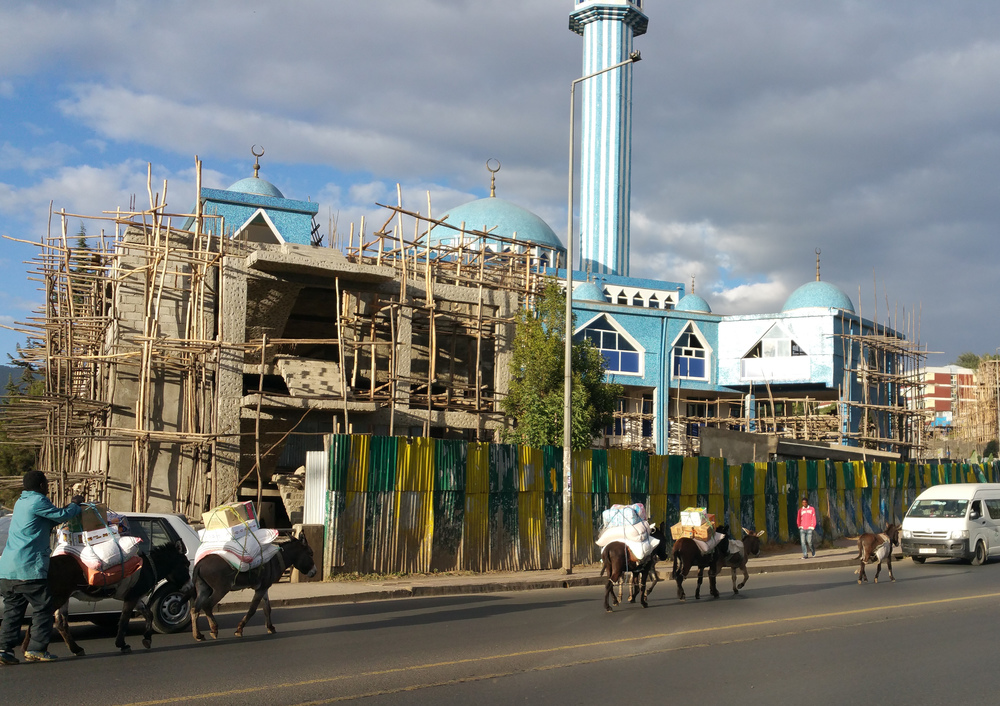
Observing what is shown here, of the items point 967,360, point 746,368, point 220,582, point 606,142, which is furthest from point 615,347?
point 967,360

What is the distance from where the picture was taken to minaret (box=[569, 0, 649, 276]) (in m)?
66.7

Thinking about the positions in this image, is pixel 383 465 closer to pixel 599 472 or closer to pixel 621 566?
pixel 621 566

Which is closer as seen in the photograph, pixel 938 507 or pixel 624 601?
pixel 624 601

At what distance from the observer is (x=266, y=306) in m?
27.6

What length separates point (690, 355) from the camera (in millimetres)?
53031

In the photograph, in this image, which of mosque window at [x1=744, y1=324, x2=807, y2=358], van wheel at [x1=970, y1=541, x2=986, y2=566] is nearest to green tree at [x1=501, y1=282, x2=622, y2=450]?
van wheel at [x1=970, y1=541, x2=986, y2=566]

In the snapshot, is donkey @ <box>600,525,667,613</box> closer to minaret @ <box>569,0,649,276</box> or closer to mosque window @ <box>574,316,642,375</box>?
mosque window @ <box>574,316,642,375</box>

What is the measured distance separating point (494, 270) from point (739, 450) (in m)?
10.5

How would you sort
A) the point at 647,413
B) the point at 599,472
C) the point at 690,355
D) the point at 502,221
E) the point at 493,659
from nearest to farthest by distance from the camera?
1. the point at 493,659
2. the point at 599,472
3. the point at 647,413
4. the point at 690,355
5. the point at 502,221

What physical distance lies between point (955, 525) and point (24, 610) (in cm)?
1997

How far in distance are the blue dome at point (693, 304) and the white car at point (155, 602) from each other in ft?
163

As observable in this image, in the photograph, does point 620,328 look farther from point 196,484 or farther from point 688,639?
point 688,639

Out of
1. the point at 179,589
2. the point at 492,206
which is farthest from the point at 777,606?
the point at 492,206

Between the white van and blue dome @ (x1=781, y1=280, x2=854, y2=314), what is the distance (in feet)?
105
